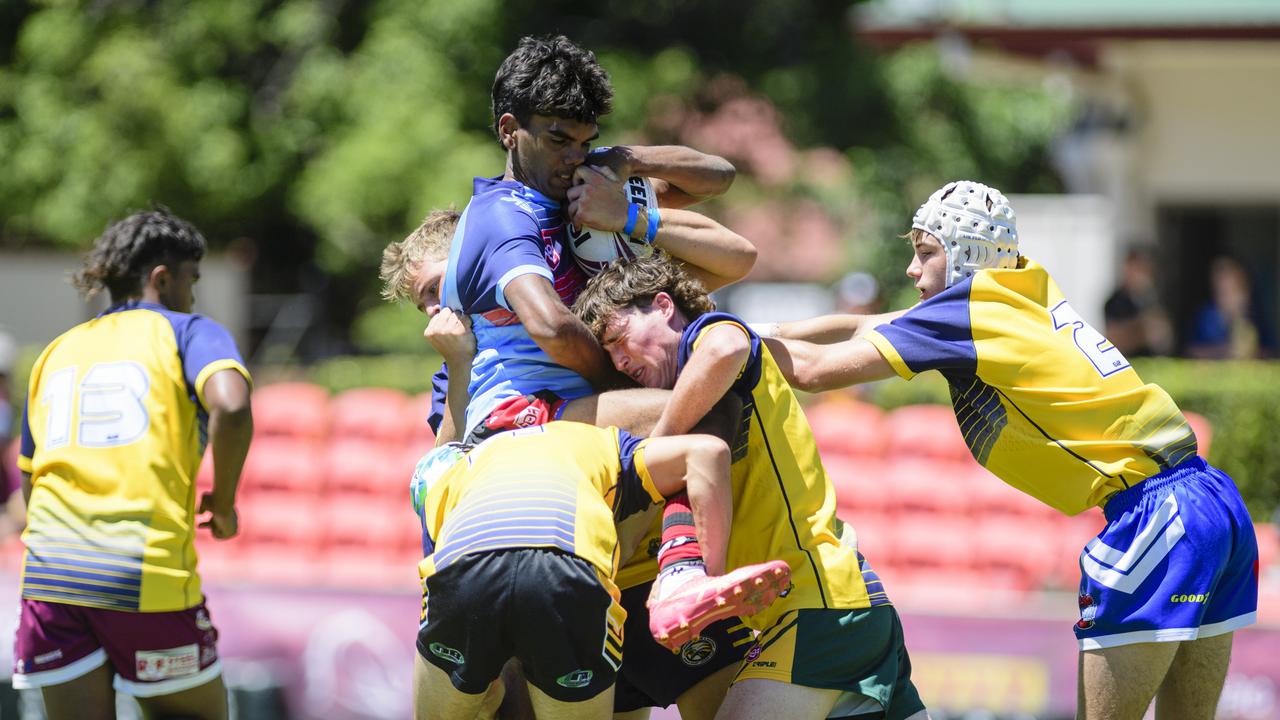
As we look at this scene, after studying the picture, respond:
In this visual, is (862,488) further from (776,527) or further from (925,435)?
(776,527)

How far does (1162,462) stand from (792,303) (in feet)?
44.8

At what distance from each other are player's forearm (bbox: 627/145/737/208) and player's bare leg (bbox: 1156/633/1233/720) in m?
1.77

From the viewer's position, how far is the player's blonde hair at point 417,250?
4.45 meters

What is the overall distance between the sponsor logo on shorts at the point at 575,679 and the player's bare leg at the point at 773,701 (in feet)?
1.53

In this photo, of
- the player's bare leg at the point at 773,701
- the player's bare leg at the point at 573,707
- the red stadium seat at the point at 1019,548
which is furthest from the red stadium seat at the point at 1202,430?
the player's bare leg at the point at 573,707

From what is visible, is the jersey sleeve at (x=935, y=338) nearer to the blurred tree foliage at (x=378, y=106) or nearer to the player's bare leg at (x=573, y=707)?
the player's bare leg at (x=573, y=707)

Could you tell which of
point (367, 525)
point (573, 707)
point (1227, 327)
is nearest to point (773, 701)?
point (573, 707)

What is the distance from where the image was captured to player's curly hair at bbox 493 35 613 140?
3.91 m

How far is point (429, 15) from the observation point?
44.4ft

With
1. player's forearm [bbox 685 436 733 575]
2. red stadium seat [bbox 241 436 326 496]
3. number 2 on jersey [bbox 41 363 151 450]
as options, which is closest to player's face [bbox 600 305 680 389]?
player's forearm [bbox 685 436 733 575]

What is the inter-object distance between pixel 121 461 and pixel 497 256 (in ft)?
5.93

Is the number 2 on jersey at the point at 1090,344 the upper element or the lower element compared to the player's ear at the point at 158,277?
lower

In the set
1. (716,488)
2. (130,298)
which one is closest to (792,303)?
(130,298)

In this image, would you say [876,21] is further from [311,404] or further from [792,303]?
[311,404]
